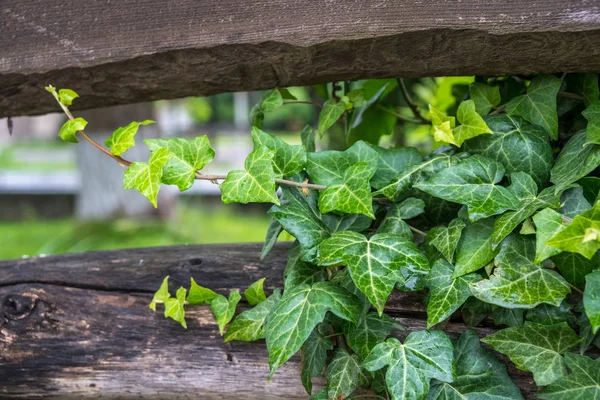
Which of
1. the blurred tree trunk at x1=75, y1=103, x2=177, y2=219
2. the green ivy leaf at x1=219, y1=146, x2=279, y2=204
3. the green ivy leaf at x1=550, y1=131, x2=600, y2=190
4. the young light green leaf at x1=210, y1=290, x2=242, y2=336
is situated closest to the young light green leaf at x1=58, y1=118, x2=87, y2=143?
the green ivy leaf at x1=219, y1=146, x2=279, y2=204

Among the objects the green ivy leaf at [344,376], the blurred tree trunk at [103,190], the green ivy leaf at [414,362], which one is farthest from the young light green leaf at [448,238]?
the blurred tree trunk at [103,190]

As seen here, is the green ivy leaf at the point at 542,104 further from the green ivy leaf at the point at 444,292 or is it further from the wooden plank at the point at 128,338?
the wooden plank at the point at 128,338

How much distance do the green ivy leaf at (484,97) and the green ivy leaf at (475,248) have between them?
0.24m

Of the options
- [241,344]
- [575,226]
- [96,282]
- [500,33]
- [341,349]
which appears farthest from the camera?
[96,282]

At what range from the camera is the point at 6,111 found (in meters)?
1.13

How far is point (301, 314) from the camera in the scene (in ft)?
2.86

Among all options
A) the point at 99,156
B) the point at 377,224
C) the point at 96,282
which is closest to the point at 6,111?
the point at 96,282

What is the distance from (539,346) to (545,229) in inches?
7.6

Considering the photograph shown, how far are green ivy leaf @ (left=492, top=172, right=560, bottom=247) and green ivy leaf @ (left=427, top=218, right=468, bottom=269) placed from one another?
0.20 ft

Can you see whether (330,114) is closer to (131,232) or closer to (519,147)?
(519,147)

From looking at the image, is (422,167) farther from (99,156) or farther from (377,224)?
(99,156)

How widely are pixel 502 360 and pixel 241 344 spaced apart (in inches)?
18.5

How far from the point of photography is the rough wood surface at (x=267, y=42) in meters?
0.85

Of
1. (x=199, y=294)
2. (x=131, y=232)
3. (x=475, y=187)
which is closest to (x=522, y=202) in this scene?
(x=475, y=187)
